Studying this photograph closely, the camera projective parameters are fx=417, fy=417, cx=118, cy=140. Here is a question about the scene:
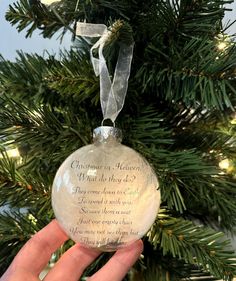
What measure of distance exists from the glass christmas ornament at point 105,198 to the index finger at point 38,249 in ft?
0.15

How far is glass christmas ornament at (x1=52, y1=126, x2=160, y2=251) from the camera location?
0.31 meters

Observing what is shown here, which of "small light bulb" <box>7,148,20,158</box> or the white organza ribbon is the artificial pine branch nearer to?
the white organza ribbon

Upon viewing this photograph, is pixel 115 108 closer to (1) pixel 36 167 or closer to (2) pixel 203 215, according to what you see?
(1) pixel 36 167

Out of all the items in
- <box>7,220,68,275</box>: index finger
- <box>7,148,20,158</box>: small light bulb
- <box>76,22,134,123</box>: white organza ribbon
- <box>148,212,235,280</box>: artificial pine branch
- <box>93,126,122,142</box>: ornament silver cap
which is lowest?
<box>148,212,235,280</box>: artificial pine branch

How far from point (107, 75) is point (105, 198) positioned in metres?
0.10

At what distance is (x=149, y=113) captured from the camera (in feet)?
1.34

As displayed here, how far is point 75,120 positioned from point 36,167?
0.20 feet

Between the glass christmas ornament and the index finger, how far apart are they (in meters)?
0.05

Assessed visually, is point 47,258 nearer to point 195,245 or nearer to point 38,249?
point 38,249

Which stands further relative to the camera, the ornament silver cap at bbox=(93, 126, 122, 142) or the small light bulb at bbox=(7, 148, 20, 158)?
the small light bulb at bbox=(7, 148, 20, 158)

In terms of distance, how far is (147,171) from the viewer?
323 millimetres

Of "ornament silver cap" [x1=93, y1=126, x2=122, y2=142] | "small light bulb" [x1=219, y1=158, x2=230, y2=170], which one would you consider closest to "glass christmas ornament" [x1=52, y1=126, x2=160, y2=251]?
"ornament silver cap" [x1=93, y1=126, x2=122, y2=142]

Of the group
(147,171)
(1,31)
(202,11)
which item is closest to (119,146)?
(147,171)

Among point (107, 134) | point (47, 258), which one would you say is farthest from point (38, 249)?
point (107, 134)
